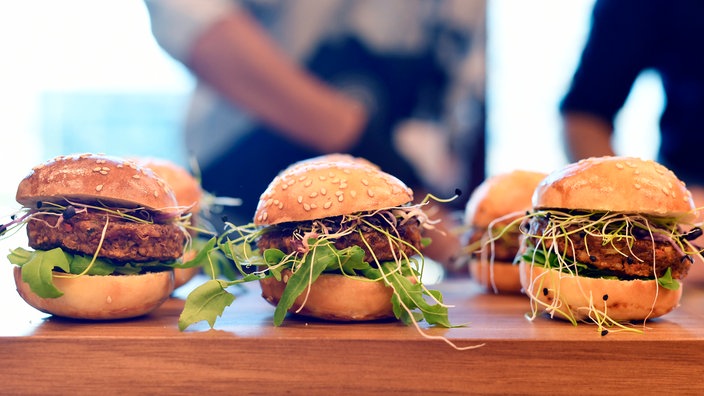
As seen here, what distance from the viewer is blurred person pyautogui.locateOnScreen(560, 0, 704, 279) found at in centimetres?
360

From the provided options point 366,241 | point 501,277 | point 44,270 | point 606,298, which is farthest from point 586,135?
point 44,270

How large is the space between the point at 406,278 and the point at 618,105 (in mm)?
2210

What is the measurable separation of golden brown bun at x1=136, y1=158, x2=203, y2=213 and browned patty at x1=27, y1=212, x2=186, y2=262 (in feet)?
2.34

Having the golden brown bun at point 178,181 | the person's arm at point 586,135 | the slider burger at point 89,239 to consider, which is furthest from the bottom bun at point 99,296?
the person's arm at point 586,135

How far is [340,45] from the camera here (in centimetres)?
413

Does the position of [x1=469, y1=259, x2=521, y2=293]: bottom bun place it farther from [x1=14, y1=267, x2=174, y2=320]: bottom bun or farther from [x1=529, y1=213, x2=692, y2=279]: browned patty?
[x1=14, y1=267, x2=174, y2=320]: bottom bun

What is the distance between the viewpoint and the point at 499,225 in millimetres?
2885

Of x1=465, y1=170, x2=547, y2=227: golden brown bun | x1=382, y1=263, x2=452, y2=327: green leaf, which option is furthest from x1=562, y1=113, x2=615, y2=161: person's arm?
x1=382, y1=263, x2=452, y2=327: green leaf

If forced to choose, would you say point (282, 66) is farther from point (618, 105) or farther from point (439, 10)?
point (618, 105)

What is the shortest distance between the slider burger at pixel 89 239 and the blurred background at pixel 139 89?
83.3 inches

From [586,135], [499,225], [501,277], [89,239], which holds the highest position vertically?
[89,239]

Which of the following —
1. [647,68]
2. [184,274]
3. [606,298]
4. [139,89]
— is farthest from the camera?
[139,89]

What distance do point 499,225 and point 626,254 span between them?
80 centimetres

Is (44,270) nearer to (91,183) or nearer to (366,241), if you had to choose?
A: (91,183)
